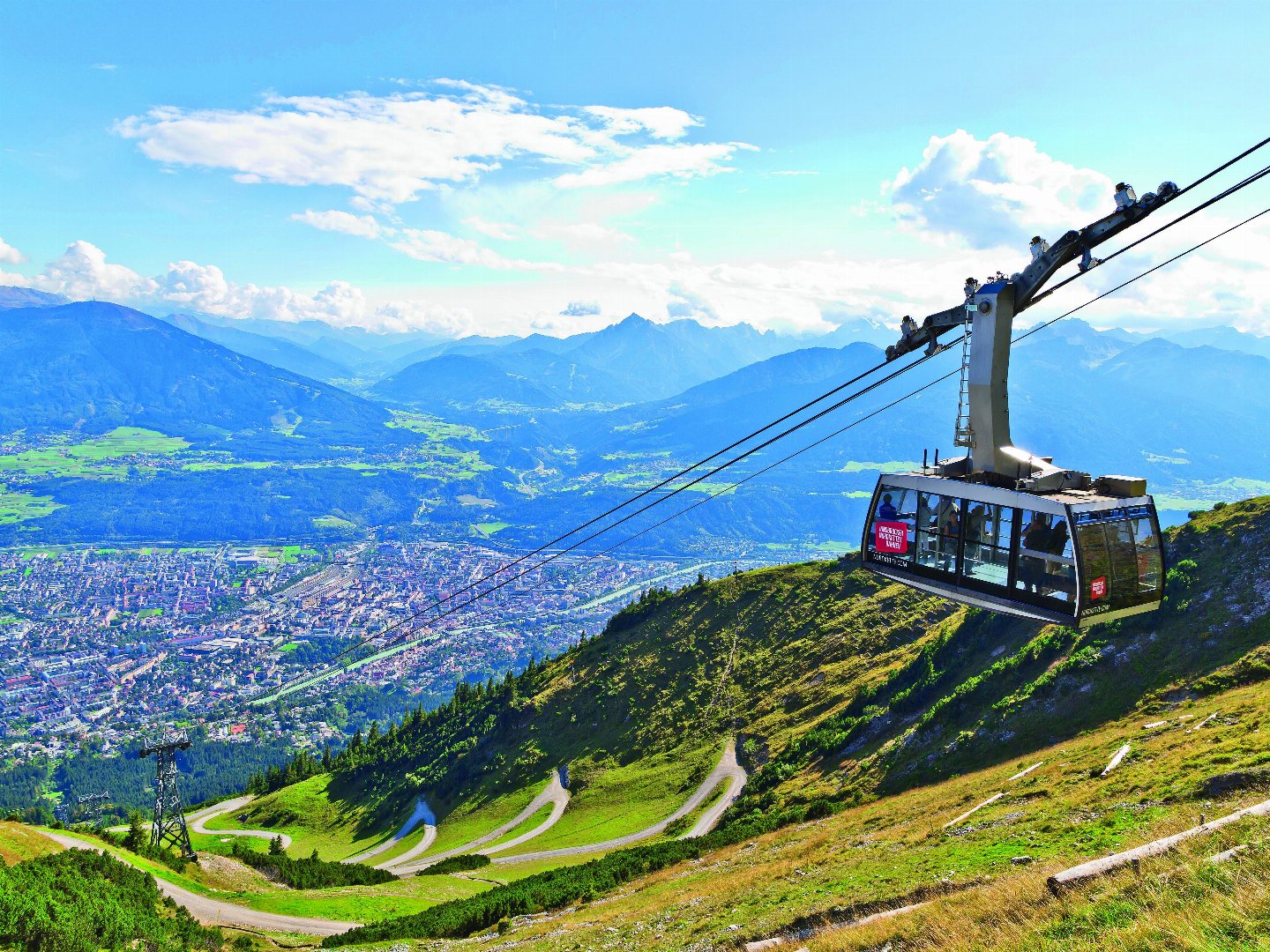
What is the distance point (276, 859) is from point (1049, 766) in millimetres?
44818

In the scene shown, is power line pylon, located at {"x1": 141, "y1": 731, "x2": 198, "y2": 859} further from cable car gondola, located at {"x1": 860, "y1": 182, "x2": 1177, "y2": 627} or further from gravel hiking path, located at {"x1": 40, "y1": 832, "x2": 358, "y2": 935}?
cable car gondola, located at {"x1": 860, "y1": 182, "x2": 1177, "y2": 627}

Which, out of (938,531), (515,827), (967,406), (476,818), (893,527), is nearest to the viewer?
(967,406)

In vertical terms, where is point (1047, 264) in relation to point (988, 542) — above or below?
above

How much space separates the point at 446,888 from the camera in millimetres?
45500

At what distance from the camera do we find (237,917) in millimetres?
35719

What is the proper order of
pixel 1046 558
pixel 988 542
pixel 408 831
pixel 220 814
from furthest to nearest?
1. pixel 220 814
2. pixel 408 831
3. pixel 988 542
4. pixel 1046 558

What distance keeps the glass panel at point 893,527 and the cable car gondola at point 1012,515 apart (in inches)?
1.3

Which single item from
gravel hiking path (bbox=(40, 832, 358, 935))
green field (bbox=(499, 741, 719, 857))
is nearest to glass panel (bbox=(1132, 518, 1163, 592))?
gravel hiking path (bbox=(40, 832, 358, 935))

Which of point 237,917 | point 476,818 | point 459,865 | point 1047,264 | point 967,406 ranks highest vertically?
point 1047,264

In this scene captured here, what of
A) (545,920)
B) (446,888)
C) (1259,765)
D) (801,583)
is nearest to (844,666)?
(801,583)

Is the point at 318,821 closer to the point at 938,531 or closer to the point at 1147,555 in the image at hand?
the point at 938,531

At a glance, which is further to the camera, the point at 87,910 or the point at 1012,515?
the point at 87,910

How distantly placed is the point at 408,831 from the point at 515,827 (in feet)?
62.7

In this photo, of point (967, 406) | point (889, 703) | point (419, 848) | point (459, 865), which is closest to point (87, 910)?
point (967, 406)
